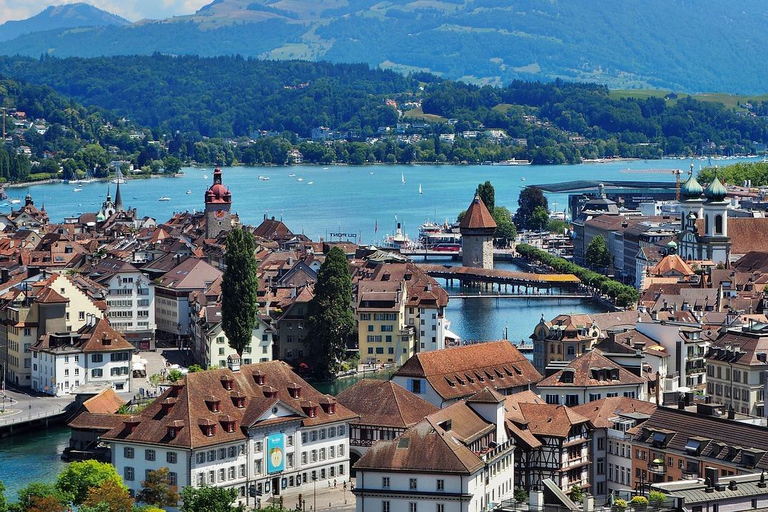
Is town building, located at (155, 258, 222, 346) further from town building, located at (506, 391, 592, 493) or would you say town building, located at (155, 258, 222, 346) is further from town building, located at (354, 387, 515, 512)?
town building, located at (354, 387, 515, 512)

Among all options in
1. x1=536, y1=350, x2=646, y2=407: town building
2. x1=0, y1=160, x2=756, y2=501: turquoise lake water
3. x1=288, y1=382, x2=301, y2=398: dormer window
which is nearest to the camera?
x1=288, y1=382, x2=301, y2=398: dormer window

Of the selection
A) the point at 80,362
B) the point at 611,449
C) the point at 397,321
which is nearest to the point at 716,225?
the point at 397,321

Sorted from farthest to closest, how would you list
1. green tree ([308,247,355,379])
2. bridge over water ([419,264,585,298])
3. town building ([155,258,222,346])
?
bridge over water ([419,264,585,298])
town building ([155,258,222,346])
green tree ([308,247,355,379])

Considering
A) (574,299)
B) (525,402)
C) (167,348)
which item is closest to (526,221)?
(574,299)

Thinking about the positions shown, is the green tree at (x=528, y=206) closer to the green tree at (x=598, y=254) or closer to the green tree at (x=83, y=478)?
the green tree at (x=598, y=254)

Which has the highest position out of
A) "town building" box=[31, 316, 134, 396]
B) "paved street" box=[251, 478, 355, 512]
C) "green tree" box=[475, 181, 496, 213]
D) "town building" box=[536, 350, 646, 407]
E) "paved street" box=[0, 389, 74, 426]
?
"green tree" box=[475, 181, 496, 213]

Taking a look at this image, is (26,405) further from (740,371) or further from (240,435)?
(740,371)

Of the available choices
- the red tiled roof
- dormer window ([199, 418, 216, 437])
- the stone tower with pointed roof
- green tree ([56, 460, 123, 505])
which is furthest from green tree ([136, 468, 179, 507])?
the stone tower with pointed roof
